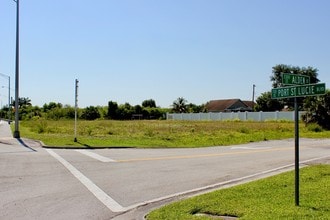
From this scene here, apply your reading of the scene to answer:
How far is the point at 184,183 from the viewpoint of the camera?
10.8m

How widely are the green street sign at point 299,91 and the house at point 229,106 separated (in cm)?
9869

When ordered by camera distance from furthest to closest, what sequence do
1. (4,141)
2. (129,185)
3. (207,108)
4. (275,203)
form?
1. (207,108)
2. (4,141)
3. (129,185)
4. (275,203)

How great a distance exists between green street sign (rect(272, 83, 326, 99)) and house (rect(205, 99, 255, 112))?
324ft

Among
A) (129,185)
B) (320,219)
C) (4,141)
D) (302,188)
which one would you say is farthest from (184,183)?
A: (4,141)

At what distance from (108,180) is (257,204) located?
4860mm

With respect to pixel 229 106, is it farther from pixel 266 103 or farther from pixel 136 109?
pixel 136 109

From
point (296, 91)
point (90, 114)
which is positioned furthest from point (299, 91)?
point (90, 114)

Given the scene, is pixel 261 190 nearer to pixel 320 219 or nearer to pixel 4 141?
pixel 320 219

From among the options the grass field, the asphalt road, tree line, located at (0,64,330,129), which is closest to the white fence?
tree line, located at (0,64,330,129)

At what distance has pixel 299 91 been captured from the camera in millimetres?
7059

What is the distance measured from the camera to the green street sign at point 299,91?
684 cm

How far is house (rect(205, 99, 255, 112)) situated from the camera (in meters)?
106

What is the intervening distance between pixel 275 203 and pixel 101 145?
51.4 feet

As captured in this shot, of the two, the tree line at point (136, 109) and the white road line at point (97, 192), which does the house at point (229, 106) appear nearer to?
the tree line at point (136, 109)
